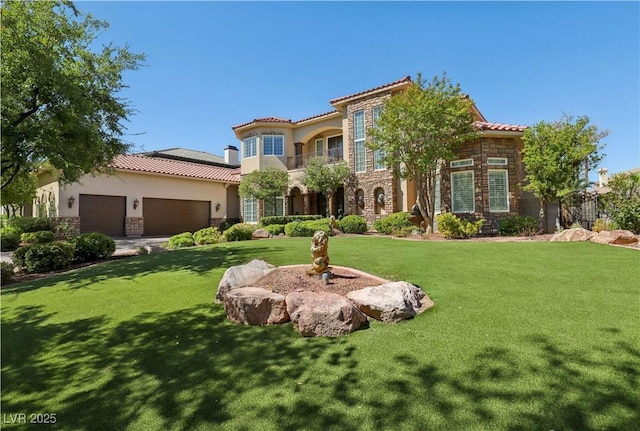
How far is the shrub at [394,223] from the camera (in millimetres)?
16766

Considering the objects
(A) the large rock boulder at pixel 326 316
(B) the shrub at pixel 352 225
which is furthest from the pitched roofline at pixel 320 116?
(A) the large rock boulder at pixel 326 316

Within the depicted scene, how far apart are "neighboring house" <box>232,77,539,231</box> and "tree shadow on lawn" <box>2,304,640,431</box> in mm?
13350

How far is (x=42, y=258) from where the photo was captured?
10477 mm

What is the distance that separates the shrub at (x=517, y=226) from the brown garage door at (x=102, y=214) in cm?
2209

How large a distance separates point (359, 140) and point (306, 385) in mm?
18566

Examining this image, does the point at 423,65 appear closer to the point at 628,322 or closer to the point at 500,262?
the point at 500,262

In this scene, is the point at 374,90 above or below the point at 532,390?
above

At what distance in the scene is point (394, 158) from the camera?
1616 cm

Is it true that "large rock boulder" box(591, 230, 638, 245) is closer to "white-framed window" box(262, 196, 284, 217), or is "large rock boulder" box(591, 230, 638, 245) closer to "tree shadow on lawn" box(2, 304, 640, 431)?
"tree shadow on lawn" box(2, 304, 640, 431)

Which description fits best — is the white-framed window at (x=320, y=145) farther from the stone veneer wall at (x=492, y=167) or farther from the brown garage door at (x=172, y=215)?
the stone veneer wall at (x=492, y=167)

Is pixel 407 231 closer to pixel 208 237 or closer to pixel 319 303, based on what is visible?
pixel 208 237

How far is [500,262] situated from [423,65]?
11704 millimetres

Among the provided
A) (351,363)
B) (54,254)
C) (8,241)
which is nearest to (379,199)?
(54,254)

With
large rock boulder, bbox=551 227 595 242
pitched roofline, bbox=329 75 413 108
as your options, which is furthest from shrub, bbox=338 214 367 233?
large rock boulder, bbox=551 227 595 242
